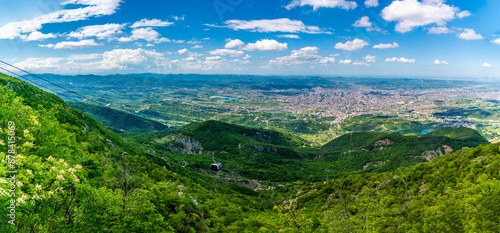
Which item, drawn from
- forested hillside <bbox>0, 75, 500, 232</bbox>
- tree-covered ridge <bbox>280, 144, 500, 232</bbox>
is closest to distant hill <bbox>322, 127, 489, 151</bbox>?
tree-covered ridge <bbox>280, 144, 500, 232</bbox>

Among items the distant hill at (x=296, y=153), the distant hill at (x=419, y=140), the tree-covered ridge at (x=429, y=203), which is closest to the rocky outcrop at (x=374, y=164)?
the distant hill at (x=296, y=153)

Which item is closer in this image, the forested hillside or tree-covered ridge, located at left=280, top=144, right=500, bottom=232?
the forested hillside

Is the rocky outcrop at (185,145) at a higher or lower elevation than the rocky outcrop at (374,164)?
higher

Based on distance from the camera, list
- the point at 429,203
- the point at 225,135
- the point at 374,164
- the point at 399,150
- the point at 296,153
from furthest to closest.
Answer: the point at 225,135 → the point at 296,153 → the point at 399,150 → the point at 374,164 → the point at 429,203

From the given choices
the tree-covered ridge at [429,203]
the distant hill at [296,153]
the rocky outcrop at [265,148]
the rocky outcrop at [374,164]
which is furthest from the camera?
the rocky outcrop at [265,148]

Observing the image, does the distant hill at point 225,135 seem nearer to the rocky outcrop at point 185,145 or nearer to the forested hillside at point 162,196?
the rocky outcrop at point 185,145

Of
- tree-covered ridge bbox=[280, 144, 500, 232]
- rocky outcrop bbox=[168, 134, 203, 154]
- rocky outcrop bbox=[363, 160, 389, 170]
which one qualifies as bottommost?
rocky outcrop bbox=[363, 160, 389, 170]

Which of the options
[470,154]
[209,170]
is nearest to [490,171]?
[470,154]

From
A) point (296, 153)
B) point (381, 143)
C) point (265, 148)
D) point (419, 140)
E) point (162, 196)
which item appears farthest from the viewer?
point (296, 153)

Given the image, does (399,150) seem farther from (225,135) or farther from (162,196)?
(162,196)

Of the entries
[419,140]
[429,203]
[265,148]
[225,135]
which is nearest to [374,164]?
[419,140]

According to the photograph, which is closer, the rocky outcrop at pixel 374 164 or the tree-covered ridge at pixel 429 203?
the tree-covered ridge at pixel 429 203

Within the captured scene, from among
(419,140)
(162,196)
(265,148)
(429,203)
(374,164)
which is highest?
(162,196)

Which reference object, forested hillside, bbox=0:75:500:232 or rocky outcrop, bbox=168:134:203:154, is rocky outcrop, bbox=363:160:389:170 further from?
rocky outcrop, bbox=168:134:203:154
